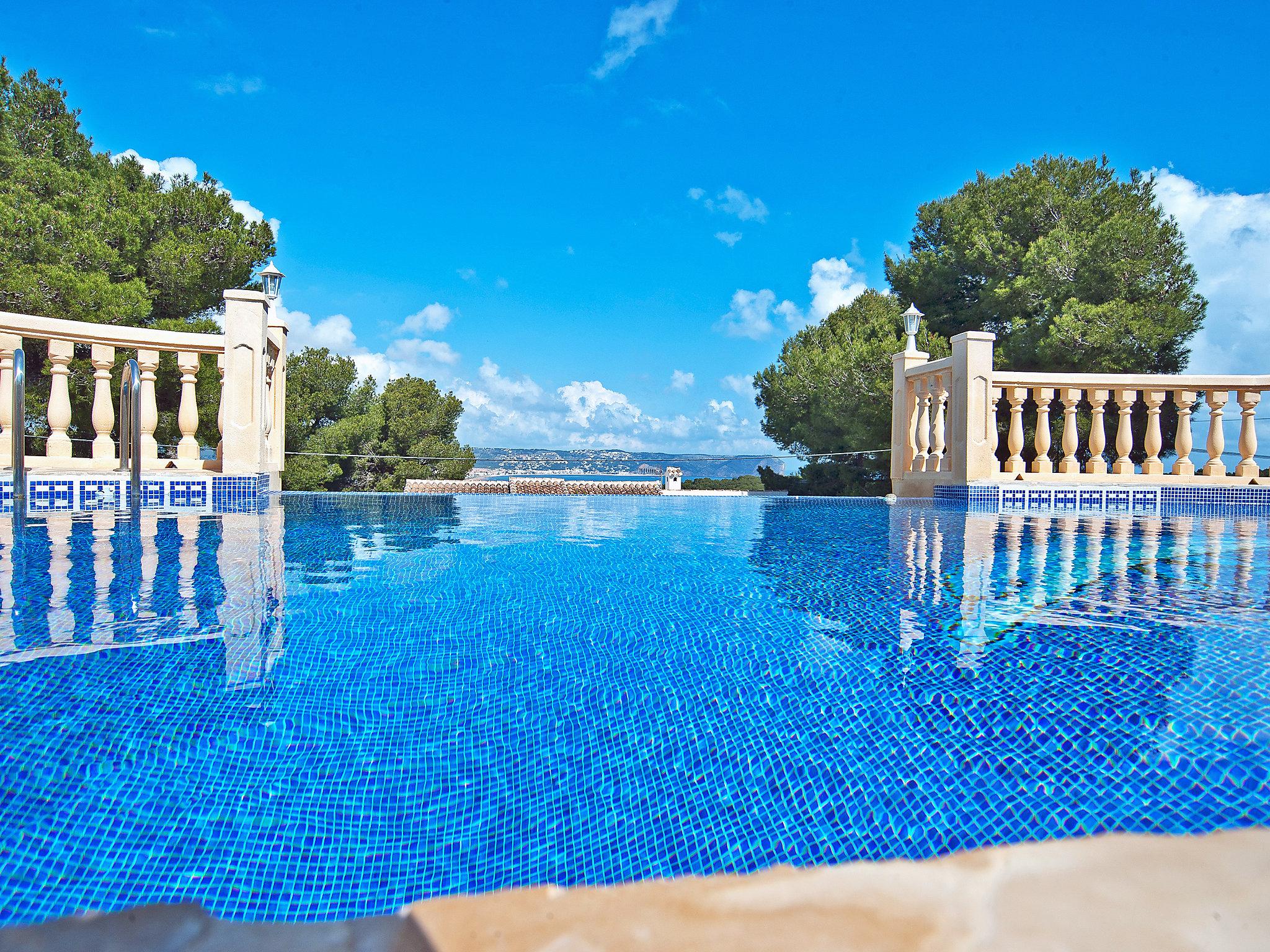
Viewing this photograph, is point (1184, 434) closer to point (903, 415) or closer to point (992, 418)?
point (992, 418)

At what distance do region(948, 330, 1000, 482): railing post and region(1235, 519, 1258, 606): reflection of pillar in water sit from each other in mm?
2457

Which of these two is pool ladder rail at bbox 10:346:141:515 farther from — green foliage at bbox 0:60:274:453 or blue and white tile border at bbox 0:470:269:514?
green foliage at bbox 0:60:274:453

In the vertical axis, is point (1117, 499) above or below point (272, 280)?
below

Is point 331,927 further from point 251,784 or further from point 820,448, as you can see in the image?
point 820,448

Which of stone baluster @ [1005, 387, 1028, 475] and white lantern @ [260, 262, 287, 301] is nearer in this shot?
stone baluster @ [1005, 387, 1028, 475]

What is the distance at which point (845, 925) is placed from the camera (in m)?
1.29

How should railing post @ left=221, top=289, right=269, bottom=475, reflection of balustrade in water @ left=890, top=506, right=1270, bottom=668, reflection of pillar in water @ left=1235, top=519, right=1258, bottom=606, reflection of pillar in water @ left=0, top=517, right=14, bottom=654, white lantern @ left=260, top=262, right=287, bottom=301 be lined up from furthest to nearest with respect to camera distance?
white lantern @ left=260, top=262, right=287, bottom=301, railing post @ left=221, top=289, right=269, bottom=475, reflection of pillar in water @ left=1235, top=519, right=1258, bottom=606, reflection of balustrade in water @ left=890, top=506, right=1270, bottom=668, reflection of pillar in water @ left=0, top=517, right=14, bottom=654

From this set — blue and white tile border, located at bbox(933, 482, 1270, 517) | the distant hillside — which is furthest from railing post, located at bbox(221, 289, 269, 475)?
the distant hillside

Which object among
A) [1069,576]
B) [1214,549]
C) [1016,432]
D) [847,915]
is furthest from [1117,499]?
[847,915]

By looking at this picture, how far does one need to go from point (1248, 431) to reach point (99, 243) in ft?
60.7

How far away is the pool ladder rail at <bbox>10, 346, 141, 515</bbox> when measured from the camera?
5.25 metres

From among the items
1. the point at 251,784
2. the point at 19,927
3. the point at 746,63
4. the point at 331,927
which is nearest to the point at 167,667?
the point at 251,784

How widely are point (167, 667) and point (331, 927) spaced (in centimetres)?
138

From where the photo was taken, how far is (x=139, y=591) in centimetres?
335
